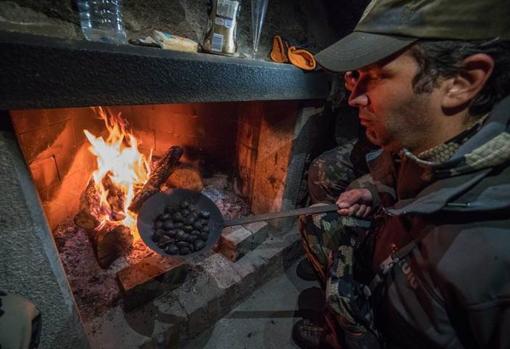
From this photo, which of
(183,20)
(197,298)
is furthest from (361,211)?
(183,20)

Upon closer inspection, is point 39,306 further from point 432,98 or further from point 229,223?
point 432,98

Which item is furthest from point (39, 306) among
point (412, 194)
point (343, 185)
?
point (343, 185)

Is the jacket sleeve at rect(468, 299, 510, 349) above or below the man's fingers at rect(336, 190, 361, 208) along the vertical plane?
above

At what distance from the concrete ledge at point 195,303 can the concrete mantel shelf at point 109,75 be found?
1486 millimetres

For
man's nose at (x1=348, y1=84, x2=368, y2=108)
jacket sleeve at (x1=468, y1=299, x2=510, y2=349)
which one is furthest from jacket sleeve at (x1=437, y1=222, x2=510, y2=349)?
man's nose at (x1=348, y1=84, x2=368, y2=108)

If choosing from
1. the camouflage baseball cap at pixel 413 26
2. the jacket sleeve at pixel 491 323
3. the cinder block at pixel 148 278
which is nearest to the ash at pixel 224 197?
the cinder block at pixel 148 278

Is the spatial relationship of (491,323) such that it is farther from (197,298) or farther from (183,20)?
(183,20)

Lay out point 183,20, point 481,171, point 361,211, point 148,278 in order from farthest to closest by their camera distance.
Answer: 1. point 361,211
2. point 148,278
3. point 183,20
4. point 481,171

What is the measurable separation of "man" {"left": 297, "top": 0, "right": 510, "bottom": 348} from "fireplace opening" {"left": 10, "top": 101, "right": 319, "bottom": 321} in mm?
1173

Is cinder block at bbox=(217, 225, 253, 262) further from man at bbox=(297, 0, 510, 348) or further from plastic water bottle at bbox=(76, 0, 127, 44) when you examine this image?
plastic water bottle at bbox=(76, 0, 127, 44)

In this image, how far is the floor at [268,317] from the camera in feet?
6.68

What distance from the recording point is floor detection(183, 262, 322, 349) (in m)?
2.04

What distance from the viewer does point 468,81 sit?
103cm

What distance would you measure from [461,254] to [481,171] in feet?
1.12
